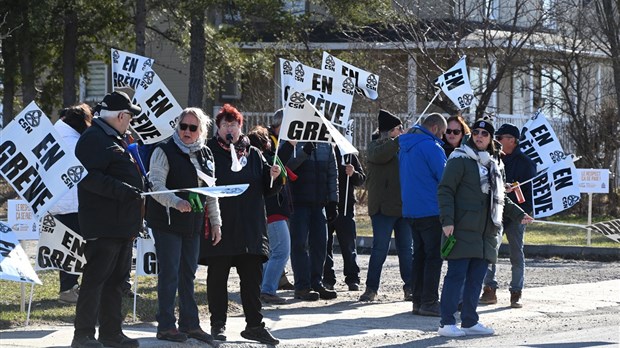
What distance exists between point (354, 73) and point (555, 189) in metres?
3.49

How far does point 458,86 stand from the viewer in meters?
15.4

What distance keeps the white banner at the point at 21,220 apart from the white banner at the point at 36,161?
149 cm

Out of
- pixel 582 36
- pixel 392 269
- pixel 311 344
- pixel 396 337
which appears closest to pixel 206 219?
pixel 311 344

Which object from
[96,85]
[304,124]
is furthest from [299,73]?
[96,85]

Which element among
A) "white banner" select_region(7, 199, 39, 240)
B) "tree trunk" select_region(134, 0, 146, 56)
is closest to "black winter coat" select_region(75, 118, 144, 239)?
"white banner" select_region(7, 199, 39, 240)

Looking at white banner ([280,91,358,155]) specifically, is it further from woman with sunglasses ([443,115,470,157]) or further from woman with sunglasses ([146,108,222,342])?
woman with sunglasses ([146,108,222,342])

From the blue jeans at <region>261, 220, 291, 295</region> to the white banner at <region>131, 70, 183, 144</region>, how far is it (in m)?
1.48

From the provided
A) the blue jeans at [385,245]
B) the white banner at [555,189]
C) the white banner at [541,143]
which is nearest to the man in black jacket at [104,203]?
the blue jeans at [385,245]

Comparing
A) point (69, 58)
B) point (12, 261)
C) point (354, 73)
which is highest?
point (69, 58)

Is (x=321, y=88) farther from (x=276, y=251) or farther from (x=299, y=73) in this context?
(x=276, y=251)

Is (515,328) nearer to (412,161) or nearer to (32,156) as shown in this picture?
(412,161)

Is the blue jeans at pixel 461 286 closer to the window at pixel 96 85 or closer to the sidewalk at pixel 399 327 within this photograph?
the sidewalk at pixel 399 327

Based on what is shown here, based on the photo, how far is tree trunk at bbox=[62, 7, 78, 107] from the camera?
27.6 m

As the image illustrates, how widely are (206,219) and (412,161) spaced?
290 centimetres
